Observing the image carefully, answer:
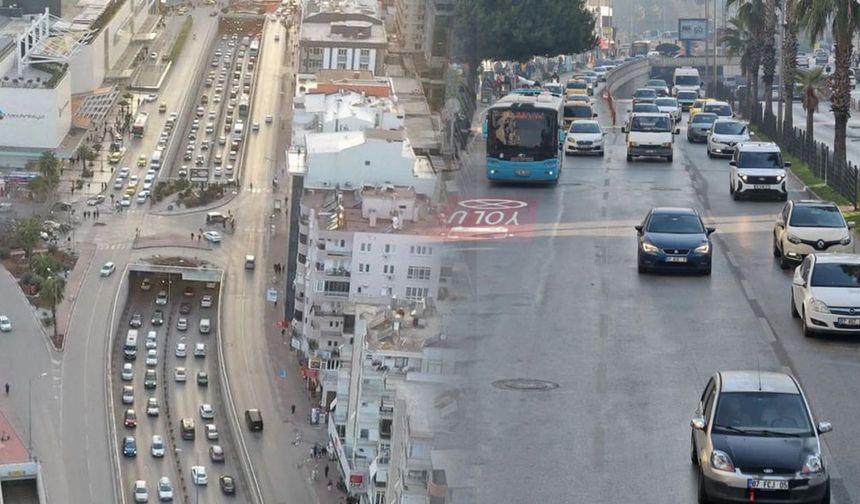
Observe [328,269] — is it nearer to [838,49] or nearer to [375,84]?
[375,84]

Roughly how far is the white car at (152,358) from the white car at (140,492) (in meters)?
13.7

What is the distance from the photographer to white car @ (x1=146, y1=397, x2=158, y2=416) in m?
63.8

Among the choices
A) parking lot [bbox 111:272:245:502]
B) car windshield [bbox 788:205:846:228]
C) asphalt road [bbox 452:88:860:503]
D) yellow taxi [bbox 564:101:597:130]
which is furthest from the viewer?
parking lot [bbox 111:272:245:502]

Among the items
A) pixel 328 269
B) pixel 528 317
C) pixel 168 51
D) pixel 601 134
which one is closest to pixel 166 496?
pixel 328 269

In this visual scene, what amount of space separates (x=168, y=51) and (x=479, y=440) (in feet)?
371

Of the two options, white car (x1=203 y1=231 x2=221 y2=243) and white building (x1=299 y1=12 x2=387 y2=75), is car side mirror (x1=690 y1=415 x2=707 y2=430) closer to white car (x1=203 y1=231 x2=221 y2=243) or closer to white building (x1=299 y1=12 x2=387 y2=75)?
white car (x1=203 y1=231 x2=221 y2=243)

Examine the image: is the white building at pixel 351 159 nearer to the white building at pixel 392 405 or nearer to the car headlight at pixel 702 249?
the white building at pixel 392 405

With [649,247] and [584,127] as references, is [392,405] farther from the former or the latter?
[584,127]

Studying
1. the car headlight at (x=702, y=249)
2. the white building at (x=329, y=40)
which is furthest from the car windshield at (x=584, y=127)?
the white building at (x=329, y=40)

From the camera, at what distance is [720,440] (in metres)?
12.7

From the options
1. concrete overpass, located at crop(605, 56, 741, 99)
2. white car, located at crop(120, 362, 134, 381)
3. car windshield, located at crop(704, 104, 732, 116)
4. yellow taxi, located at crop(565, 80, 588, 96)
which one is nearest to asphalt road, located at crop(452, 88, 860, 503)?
car windshield, located at crop(704, 104, 732, 116)

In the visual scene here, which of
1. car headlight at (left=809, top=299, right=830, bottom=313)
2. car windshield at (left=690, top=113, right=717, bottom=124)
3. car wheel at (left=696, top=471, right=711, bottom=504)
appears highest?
car windshield at (left=690, top=113, right=717, bottom=124)

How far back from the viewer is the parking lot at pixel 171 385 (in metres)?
58.6

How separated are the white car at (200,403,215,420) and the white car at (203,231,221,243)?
22.9 metres
